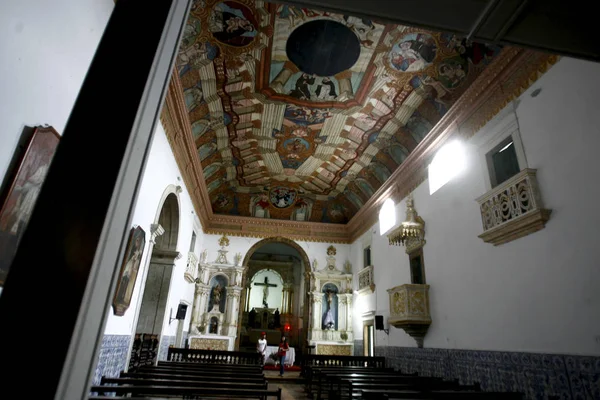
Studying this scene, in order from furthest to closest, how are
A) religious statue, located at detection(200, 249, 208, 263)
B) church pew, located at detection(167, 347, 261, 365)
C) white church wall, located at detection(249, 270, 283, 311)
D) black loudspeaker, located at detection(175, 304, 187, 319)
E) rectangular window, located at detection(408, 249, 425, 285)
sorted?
white church wall, located at detection(249, 270, 283, 311) → religious statue, located at detection(200, 249, 208, 263) → black loudspeaker, located at detection(175, 304, 187, 319) → church pew, located at detection(167, 347, 261, 365) → rectangular window, located at detection(408, 249, 425, 285)

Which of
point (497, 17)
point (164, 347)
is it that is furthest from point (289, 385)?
point (497, 17)

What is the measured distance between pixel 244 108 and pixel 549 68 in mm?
7141

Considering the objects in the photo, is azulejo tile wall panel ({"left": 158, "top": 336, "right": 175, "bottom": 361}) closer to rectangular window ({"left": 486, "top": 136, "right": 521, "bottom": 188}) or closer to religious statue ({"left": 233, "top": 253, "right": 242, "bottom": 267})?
religious statue ({"left": 233, "top": 253, "right": 242, "bottom": 267})

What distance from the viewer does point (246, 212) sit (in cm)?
1606

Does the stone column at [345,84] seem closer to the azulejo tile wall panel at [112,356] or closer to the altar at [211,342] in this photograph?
the azulejo tile wall panel at [112,356]

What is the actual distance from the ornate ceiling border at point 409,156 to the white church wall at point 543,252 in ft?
1.25

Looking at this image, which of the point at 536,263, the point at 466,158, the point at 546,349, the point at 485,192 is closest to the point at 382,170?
the point at 466,158

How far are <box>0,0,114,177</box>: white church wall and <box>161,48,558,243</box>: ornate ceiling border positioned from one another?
3.50m

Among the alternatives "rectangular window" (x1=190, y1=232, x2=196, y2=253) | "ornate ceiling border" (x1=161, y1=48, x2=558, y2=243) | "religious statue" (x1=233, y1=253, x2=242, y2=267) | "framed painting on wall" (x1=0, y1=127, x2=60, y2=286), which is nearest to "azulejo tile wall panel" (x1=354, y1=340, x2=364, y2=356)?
"ornate ceiling border" (x1=161, y1=48, x2=558, y2=243)

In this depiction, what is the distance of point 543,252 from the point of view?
17.1 ft

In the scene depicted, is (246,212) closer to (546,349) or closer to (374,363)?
(374,363)

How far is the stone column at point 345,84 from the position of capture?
869cm

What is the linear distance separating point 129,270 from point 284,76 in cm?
573

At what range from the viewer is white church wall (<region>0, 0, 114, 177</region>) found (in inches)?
108
